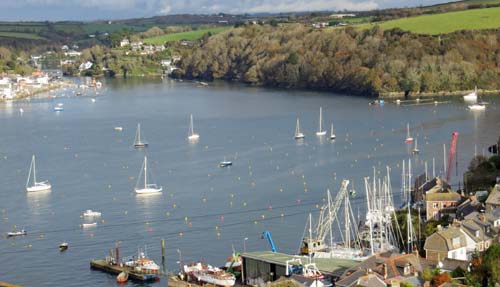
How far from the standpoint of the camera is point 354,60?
46.8 m

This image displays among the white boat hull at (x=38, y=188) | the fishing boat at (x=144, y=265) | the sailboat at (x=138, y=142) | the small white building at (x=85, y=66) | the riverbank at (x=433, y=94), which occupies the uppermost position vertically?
the fishing boat at (x=144, y=265)

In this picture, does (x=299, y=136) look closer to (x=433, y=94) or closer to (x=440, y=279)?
(x=433, y=94)

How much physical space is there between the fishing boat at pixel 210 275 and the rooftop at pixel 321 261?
1.22ft

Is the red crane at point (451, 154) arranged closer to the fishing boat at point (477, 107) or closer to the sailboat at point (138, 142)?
the sailboat at point (138, 142)

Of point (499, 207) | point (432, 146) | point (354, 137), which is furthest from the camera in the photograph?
point (354, 137)

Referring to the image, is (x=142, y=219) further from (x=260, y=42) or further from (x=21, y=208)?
(x=260, y=42)

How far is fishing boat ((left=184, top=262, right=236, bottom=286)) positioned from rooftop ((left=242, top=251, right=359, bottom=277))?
371 mm

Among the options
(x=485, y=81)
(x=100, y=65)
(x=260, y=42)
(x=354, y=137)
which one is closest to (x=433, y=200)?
(x=354, y=137)

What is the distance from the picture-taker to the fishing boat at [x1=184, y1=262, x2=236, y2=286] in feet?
45.6

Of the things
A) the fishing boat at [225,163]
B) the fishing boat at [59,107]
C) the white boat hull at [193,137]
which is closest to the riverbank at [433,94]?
the fishing boat at [59,107]

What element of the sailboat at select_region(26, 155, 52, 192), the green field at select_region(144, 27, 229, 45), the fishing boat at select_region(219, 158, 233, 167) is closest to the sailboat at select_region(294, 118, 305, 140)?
the fishing boat at select_region(219, 158, 233, 167)

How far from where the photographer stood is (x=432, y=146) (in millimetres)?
25375

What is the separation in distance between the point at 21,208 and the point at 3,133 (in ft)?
39.7

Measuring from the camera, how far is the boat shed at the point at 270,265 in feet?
43.2
